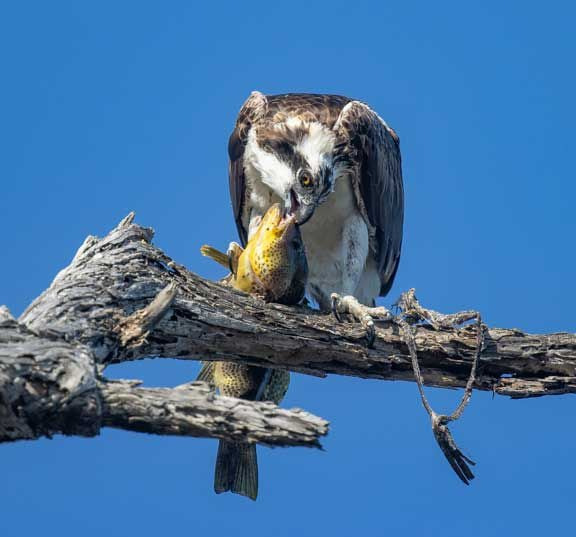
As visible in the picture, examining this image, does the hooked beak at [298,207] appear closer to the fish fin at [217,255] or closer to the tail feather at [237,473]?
the fish fin at [217,255]

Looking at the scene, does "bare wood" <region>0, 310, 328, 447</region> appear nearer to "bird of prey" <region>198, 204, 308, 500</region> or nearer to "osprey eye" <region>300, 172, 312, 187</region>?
"bird of prey" <region>198, 204, 308, 500</region>

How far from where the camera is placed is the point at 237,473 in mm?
5941

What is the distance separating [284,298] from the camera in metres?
6.34

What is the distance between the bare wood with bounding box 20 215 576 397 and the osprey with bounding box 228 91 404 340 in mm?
1643

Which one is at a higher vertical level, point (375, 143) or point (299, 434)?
point (375, 143)

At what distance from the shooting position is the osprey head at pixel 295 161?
7387 mm

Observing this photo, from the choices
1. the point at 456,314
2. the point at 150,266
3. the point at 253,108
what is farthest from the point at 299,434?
the point at 253,108

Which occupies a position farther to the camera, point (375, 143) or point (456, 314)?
point (375, 143)

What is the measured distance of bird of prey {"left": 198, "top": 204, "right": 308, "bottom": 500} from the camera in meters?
5.95

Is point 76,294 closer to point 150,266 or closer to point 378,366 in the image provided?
point 150,266

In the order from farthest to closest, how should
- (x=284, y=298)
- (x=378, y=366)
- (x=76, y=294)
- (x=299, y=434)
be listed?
(x=284, y=298), (x=378, y=366), (x=76, y=294), (x=299, y=434)

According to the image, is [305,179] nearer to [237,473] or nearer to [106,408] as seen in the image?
[237,473]

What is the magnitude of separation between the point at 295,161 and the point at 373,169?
909 mm

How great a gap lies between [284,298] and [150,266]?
1184mm
